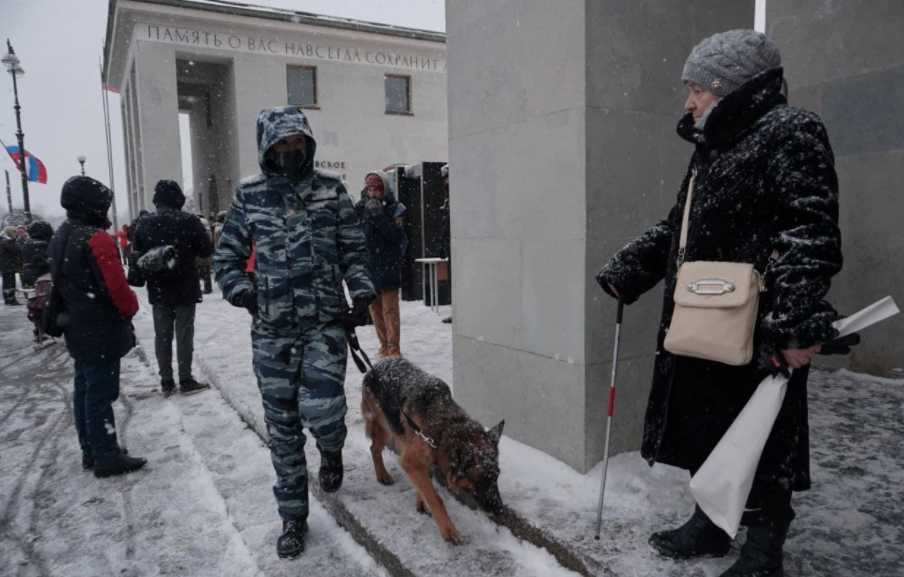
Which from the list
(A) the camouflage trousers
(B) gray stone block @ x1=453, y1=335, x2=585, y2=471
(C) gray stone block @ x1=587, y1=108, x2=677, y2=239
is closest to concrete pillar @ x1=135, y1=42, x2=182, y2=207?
(B) gray stone block @ x1=453, y1=335, x2=585, y2=471

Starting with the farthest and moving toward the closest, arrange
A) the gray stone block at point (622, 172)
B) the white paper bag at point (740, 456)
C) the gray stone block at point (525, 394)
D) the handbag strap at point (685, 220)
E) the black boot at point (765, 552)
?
1. the gray stone block at point (525, 394)
2. the gray stone block at point (622, 172)
3. the handbag strap at point (685, 220)
4. the black boot at point (765, 552)
5. the white paper bag at point (740, 456)

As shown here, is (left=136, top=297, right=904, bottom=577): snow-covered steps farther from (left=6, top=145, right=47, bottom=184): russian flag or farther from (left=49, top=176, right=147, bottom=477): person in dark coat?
(left=6, top=145, right=47, bottom=184): russian flag

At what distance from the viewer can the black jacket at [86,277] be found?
3877 millimetres

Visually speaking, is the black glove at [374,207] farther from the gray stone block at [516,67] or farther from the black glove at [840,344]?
the black glove at [840,344]

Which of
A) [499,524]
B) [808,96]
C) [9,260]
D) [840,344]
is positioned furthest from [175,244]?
[9,260]

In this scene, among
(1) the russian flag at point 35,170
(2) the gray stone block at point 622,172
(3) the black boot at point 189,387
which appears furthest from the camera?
(1) the russian flag at point 35,170

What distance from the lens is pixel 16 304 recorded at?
47.8 ft

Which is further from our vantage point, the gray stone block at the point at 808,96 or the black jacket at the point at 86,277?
the gray stone block at the point at 808,96

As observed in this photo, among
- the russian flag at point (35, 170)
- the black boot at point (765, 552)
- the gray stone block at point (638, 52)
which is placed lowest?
the black boot at point (765, 552)

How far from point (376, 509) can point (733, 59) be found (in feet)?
9.41

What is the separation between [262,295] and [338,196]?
27.4 inches

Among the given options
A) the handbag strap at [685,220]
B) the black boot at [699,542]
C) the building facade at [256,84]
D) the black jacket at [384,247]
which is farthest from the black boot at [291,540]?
the building facade at [256,84]

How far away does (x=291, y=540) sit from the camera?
2.98 metres

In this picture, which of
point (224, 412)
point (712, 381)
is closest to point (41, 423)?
point (224, 412)
